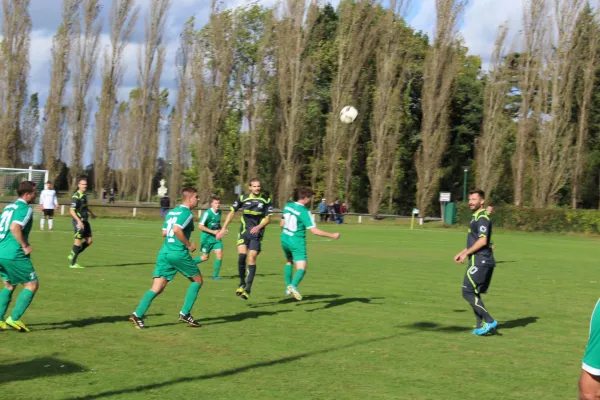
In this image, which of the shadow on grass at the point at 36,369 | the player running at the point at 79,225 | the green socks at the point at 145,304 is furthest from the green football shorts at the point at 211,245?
the shadow on grass at the point at 36,369

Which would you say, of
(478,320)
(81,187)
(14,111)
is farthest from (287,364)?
(14,111)

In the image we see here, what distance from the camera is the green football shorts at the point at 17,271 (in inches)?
333

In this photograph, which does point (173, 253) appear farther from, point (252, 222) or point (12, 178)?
point (12, 178)

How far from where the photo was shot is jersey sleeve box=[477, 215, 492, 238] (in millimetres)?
9758

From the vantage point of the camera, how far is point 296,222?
12.0 metres

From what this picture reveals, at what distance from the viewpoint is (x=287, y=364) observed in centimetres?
748

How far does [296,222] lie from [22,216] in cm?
471

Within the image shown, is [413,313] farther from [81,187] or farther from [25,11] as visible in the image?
[25,11]

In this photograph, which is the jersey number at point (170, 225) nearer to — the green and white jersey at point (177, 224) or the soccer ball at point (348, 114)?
the green and white jersey at point (177, 224)

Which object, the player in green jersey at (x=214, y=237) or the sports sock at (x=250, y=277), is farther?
the player in green jersey at (x=214, y=237)

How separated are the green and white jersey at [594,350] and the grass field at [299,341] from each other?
8.98ft

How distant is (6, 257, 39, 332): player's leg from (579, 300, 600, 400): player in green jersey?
664 cm

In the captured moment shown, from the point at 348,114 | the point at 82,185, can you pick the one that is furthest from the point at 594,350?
the point at 348,114

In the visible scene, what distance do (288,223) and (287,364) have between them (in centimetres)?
479
